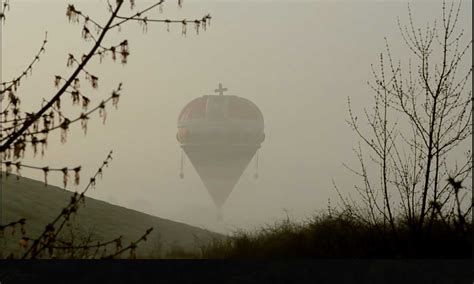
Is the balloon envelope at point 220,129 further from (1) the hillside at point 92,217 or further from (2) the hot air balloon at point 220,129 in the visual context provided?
(1) the hillside at point 92,217

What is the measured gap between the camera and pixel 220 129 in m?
65.1

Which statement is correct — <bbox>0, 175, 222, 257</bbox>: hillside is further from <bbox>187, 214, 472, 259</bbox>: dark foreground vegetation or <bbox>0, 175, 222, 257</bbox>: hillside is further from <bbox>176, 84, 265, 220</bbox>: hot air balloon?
→ <bbox>176, 84, 265, 220</bbox>: hot air balloon

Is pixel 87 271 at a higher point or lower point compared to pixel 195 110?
lower

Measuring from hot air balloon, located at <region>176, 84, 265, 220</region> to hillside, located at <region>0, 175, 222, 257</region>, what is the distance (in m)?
34.1

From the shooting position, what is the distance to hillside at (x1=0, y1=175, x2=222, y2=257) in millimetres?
21781

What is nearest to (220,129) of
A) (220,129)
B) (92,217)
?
(220,129)

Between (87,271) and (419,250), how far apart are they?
5210 mm

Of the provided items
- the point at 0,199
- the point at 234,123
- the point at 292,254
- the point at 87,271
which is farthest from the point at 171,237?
the point at 234,123

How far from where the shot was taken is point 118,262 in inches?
295

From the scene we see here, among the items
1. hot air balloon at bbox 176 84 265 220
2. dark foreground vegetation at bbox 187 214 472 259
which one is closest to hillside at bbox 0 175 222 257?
dark foreground vegetation at bbox 187 214 472 259

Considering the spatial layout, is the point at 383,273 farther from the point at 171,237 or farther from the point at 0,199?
the point at 171,237

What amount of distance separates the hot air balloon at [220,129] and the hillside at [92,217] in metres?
34.1

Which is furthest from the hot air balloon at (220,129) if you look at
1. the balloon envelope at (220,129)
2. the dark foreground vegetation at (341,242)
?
the dark foreground vegetation at (341,242)

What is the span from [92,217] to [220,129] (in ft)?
133
